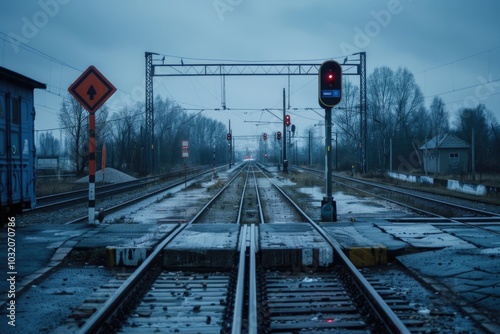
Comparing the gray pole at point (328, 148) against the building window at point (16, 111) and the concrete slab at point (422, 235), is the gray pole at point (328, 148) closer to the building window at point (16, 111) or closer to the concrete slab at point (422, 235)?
the concrete slab at point (422, 235)

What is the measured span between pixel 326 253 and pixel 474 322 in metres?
3.03

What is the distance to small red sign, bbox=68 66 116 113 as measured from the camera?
11.1 meters

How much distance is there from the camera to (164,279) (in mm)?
7125

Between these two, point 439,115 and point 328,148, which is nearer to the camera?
point 328,148

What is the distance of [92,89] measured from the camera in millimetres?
11133

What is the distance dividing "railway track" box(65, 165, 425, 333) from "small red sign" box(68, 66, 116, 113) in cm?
475

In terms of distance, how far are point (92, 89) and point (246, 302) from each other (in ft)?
23.8

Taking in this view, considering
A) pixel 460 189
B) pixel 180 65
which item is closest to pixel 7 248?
pixel 460 189

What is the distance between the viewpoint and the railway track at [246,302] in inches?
195

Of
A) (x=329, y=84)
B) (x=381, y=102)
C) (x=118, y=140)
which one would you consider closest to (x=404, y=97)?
(x=381, y=102)

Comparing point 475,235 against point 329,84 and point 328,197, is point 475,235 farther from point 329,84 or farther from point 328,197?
point 329,84

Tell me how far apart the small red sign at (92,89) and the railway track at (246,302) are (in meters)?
4.75

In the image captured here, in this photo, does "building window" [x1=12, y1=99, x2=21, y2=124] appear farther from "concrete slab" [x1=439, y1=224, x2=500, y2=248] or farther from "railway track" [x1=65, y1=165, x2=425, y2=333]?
"concrete slab" [x1=439, y1=224, x2=500, y2=248]

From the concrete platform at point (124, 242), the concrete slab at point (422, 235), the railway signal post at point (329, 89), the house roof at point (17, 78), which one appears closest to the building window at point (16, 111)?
the house roof at point (17, 78)
